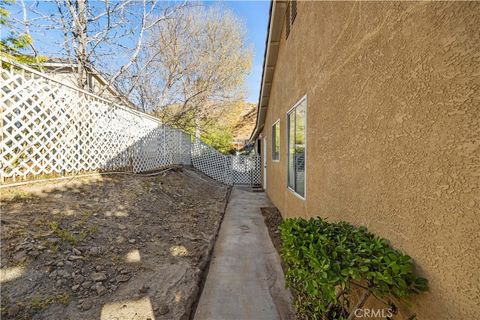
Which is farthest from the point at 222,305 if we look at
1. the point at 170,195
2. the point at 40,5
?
the point at 40,5

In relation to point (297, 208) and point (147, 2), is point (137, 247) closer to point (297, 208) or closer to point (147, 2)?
point (297, 208)

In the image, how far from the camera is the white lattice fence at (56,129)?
11.2 ft

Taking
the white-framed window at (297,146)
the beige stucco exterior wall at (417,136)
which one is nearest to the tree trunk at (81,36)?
the white-framed window at (297,146)

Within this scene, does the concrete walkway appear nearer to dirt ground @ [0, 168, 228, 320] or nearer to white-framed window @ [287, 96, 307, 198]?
dirt ground @ [0, 168, 228, 320]

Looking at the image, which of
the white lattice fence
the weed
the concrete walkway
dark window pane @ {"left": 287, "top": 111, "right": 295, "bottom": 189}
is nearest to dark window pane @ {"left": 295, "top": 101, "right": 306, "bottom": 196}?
dark window pane @ {"left": 287, "top": 111, "right": 295, "bottom": 189}

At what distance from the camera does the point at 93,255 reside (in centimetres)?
279

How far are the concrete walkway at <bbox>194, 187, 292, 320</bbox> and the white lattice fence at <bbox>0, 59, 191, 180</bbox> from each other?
3285 millimetres

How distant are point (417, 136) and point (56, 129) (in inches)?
204

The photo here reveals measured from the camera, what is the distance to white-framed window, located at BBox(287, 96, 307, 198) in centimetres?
396

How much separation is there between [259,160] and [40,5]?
10345 millimetres

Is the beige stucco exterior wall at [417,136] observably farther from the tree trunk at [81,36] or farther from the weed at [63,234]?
the tree trunk at [81,36]

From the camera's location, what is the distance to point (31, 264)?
2.30 meters

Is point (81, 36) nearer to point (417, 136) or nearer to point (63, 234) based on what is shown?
point (63, 234)

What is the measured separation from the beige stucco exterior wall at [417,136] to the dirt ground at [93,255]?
2.07 meters
